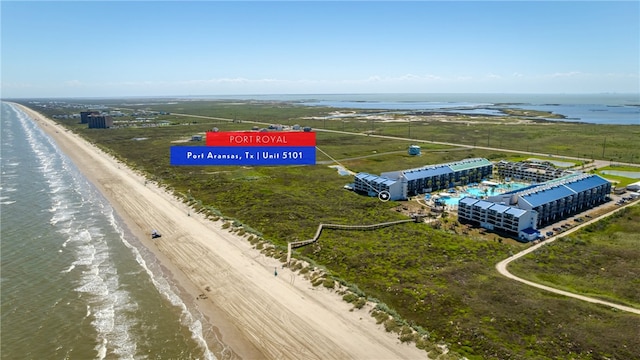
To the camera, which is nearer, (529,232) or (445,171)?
(529,232)

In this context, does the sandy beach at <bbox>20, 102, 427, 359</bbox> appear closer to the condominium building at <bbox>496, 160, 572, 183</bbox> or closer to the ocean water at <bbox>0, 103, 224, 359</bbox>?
the ocean water at <bbox>0, 103, 224, 359</bbox>

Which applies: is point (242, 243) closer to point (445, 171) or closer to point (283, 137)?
point (445, 171)

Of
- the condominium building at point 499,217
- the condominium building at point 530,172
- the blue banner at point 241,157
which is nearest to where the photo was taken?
the condominium building at point 499,217

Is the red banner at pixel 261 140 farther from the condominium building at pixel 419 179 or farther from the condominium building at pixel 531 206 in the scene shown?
the condominium building at pixel 531 206

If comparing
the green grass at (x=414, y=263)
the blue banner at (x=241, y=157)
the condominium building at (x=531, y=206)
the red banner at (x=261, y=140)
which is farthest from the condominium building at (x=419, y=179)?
the red banner at (x=261, y=140)

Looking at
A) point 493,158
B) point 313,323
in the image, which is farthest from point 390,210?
point 493,158

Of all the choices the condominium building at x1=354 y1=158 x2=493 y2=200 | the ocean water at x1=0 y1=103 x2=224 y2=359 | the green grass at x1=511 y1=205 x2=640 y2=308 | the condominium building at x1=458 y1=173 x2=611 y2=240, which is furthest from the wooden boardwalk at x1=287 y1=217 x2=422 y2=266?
the green grass at x1=511 y1=205 x2=640 y2=308
